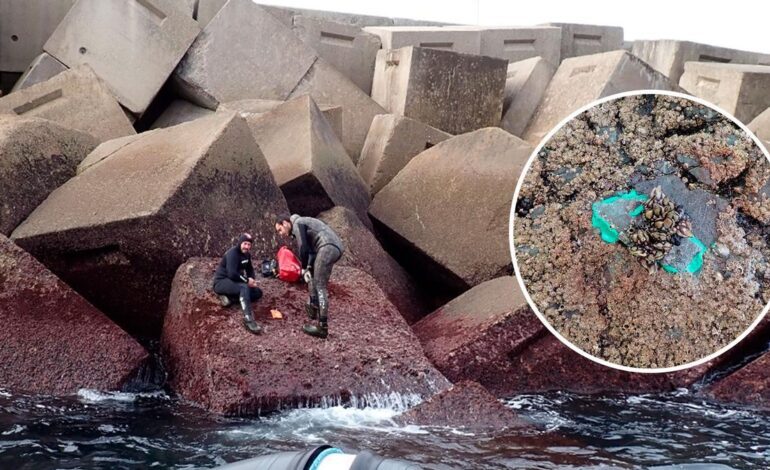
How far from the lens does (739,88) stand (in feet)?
33.4

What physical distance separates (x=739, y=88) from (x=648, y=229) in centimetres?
674

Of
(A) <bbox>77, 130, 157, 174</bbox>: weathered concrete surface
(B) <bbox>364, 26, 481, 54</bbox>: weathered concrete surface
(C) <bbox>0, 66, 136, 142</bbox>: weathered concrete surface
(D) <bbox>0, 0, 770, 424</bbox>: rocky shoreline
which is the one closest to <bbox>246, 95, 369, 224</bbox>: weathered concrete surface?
(D) <bbox>0, 0, 770, 424</bbox>: rocky shoreline

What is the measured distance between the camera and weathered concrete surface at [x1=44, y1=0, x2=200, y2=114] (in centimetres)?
899

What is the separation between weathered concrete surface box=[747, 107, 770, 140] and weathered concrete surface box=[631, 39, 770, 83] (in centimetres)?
188

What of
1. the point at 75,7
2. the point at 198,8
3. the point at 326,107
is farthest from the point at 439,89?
the point at 75,7

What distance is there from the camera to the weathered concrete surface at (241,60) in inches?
367

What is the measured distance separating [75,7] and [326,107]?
7.88 ft

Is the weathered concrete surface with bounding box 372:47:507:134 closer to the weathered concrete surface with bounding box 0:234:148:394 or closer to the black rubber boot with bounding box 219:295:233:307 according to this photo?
the black rubber boot with bounding box 219:295:233:307

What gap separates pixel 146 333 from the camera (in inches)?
252

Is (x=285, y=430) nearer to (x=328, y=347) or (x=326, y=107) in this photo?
(x=328, y=347)

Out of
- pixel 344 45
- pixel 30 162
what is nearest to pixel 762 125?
pixel 344 45

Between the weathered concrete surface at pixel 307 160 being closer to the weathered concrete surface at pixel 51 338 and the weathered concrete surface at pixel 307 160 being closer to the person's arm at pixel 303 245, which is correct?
the person's arm at pixel 303 245

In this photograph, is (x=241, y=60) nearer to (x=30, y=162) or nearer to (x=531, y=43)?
(x=30, y=162)

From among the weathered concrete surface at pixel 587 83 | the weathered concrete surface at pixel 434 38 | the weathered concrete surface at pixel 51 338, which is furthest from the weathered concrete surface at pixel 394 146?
the weathered concrete surface at pixel 51 338
